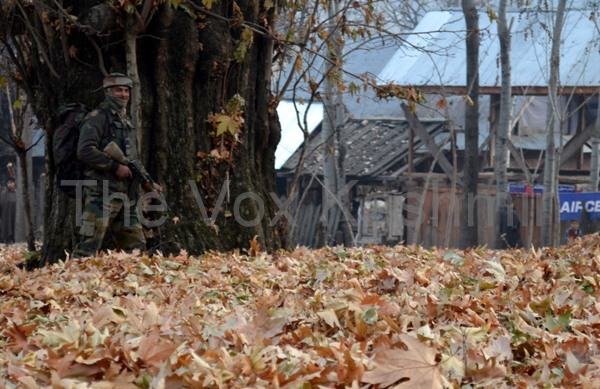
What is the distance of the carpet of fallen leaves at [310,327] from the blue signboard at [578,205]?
18828mm

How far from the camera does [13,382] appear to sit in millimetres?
3836

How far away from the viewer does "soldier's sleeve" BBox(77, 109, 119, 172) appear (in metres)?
9.87

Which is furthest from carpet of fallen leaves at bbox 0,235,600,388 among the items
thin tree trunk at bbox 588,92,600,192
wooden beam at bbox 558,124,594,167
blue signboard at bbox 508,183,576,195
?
blue signboard at bbox 508,183,576,195

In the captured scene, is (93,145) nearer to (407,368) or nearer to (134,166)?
(134,166)

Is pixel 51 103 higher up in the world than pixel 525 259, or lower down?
higher up

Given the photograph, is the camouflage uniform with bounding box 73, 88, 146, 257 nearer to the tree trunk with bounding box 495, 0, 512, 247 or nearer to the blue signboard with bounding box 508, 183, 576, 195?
the tree trunk with bounding box 495, 0, 512, 247

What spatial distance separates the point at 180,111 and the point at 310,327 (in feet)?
20.2

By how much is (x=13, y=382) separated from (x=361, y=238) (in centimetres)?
2780

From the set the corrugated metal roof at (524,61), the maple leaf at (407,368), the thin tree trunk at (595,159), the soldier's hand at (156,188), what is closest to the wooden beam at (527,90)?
the corrugated metal roof at (524,61)

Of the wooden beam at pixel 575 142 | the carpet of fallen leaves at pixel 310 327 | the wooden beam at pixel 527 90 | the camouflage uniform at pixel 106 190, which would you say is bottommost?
the carpet of fallen leaves at pixel 310 327

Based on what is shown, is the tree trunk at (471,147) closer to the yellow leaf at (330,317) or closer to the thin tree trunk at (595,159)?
the thin tree trunk at (595,159)

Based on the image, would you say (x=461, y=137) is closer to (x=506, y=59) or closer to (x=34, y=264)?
(x=506, y=59)

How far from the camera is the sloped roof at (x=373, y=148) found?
31250mm

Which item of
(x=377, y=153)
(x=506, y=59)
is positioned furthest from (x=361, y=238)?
(x=506, y=59)
